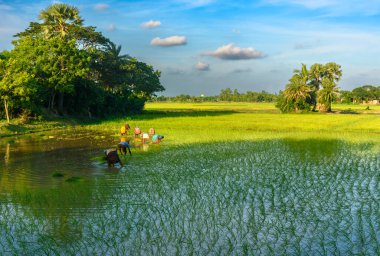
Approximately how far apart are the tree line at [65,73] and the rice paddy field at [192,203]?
1476 centimetres

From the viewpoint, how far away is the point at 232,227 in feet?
28.5

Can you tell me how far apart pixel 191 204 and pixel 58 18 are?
41681 mm

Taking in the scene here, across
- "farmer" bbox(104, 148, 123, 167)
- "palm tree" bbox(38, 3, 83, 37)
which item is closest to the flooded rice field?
"farmer" bbox(104, 148, 123, 167)

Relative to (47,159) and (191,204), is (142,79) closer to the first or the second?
(47,159)

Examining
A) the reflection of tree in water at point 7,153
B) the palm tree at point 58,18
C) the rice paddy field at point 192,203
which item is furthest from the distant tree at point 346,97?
the reflection of tree in water at point 7,153

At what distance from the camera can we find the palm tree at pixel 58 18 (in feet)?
150

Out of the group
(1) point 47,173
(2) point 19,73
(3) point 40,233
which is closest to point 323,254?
(3) point 40,233

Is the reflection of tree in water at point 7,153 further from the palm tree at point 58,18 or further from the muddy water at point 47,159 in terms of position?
the palm tree at point 58,18

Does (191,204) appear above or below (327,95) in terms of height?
below

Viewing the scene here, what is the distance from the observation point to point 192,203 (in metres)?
10.7

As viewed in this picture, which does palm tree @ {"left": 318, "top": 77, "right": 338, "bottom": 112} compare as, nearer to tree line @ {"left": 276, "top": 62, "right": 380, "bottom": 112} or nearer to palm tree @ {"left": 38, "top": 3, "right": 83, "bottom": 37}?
tree line @ {"left": 276, "top": 62, "right": 380, "bottom": 112}

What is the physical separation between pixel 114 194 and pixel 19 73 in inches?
970

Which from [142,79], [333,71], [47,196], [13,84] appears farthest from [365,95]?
[47,196]

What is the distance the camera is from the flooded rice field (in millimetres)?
7746
